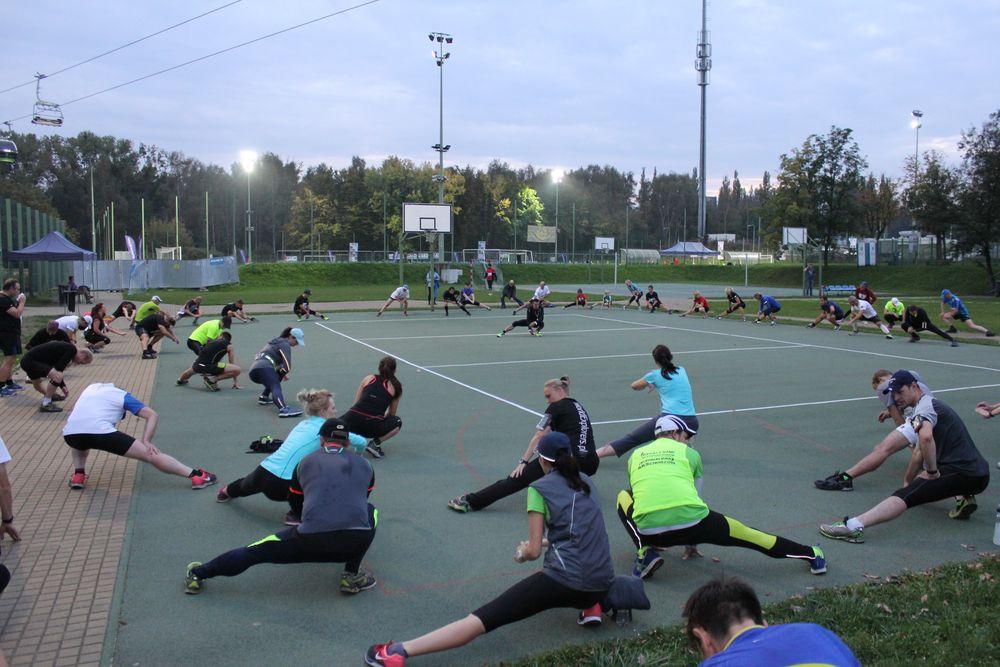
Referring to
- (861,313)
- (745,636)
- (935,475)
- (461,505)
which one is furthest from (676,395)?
(861,313)

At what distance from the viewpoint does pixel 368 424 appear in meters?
9.52

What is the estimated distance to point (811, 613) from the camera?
5074mm

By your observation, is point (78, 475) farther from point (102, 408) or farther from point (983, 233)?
point (983, 233)

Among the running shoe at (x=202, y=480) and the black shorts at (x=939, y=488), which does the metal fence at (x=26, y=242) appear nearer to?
the running shoe at (x=202, y=480)

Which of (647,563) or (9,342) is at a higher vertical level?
(9,342)

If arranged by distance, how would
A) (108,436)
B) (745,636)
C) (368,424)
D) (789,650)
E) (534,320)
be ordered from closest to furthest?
(789,650), (745,636), (108,436), (368,424), (534,320)

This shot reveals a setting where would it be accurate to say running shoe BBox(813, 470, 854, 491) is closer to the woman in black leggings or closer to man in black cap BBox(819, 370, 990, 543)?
man in black cap BBox(819, 370, 990, 543)

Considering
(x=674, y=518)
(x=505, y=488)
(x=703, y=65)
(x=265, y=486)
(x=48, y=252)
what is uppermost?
(x=703, y=65)

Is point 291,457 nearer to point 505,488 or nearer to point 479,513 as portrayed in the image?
Answer: point 479,513

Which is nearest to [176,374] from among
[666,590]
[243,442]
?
[243,442]

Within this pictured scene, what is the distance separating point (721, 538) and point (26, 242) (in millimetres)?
46330

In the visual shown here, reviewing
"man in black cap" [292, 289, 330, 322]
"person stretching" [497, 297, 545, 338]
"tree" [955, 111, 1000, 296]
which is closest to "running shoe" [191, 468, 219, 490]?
"person stretching" [497, 297, 545, 338]

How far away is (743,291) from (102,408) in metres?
53.9

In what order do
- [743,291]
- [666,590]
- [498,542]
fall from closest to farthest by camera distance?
[666,590] → [498,542] → [743,291]
